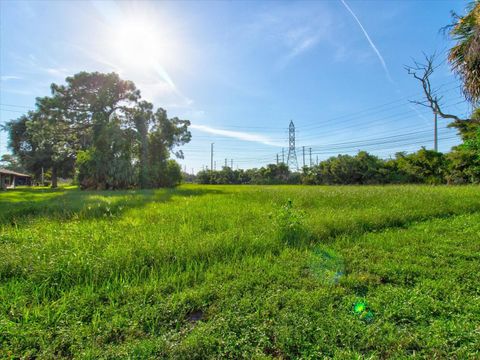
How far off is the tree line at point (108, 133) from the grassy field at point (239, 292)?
73.8ft

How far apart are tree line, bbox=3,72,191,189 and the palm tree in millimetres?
26470

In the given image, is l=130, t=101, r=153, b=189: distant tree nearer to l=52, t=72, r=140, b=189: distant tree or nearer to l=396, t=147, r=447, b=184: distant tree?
l=52, t=72, r=140, b=189: distant tree

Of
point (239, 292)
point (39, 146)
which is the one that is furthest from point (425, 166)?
point (39, 146)

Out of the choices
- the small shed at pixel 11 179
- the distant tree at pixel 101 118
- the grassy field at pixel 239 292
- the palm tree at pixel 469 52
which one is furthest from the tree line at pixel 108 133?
the palm tree at pixel 469 52

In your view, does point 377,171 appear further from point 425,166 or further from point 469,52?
point 469,52

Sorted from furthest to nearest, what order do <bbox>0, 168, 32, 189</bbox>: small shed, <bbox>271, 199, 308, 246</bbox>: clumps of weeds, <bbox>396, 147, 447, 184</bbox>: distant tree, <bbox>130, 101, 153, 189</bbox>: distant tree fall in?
<bbox>0, 168, 32, 189</bbox>: small shed, <bbox>130, 101, 153, 189</bbox>: distant tree, <bbox>396, 147, 447, 184</bbox>: distant tree, <bbox>271, 199, 308, 246</bbox>: clumps of weeds

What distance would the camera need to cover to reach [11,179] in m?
45.0

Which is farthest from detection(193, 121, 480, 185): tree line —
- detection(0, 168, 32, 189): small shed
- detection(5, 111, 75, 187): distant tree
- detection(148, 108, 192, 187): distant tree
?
detection(0, 168, 32, 189): small shed

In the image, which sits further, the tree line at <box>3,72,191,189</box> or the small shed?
the small shed

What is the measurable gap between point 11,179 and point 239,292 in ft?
198

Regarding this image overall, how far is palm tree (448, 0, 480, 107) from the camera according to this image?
567cm

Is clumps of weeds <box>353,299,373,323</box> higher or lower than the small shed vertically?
lower

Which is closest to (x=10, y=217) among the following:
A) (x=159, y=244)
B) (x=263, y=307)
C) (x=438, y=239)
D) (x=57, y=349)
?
(x=159, y=244)

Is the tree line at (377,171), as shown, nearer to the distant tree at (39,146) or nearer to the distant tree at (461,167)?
the distant tree at (461,167)
